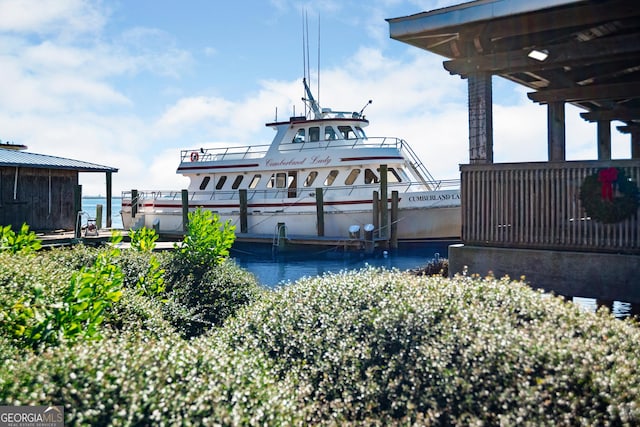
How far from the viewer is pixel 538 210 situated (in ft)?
29.0

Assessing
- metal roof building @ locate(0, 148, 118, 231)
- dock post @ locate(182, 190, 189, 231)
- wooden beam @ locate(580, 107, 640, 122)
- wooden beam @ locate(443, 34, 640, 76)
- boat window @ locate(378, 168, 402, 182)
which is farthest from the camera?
dock post @ locate(182, 190, 189, 231)

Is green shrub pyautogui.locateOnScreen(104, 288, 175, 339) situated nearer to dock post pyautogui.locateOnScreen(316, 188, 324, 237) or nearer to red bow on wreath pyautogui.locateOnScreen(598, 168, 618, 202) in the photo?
red bow on wreath pyautogui.locateOnScreen(598, 168, 618, 202)

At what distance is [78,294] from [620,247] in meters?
6.95

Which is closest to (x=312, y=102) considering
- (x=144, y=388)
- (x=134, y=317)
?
(x=134, y=317)

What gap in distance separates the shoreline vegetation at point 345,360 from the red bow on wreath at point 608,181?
336 cm

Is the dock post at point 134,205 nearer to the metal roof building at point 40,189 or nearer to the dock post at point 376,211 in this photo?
the metal roof building at point 40,189

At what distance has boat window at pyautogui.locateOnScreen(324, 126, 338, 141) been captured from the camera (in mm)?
26153

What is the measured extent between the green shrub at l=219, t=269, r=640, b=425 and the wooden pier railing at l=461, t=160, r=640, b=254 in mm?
3461

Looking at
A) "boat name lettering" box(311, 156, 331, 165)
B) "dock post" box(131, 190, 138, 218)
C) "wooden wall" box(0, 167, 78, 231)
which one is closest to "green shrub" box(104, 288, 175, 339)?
"wooden wall" box(0, 167, 78, 231)

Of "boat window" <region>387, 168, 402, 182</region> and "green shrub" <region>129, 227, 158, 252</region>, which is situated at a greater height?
"boat window" <region>387, 168, 402, 182</region>

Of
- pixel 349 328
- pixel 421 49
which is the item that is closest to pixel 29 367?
pixel 349 328

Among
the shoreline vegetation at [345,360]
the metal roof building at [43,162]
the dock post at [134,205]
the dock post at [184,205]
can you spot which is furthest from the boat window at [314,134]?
the shoreline vegetation at [345,360]

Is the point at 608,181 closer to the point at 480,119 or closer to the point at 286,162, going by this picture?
the point at 480,119

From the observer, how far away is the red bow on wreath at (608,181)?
8133 millimetres
